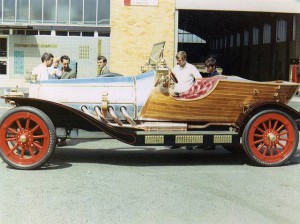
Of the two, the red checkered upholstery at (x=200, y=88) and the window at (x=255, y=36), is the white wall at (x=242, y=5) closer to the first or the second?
the red checkered upholstery at (x=200, y=88)

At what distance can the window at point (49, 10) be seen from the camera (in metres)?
22.2

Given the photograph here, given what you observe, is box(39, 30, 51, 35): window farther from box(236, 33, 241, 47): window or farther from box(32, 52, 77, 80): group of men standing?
box(236, 33, 241, 47): window

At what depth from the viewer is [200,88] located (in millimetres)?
7125

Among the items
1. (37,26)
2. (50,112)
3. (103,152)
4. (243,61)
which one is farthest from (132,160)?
(243,61)

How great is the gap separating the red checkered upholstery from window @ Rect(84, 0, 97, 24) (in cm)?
1546

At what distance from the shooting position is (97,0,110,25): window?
21781 millimetres

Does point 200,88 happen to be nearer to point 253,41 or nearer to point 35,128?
point 35,128

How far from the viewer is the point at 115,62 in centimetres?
2011

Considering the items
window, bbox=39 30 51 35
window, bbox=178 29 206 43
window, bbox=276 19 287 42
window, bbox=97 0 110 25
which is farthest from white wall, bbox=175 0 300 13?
window, bbox=178 29 206 43

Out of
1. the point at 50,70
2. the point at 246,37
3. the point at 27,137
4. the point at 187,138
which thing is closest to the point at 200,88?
the point at 187,138

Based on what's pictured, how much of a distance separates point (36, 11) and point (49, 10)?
59 centimetres

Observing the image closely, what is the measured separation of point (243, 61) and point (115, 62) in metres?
20.5

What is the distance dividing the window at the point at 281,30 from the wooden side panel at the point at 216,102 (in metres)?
23.1

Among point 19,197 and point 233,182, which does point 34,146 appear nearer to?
point 19,197
